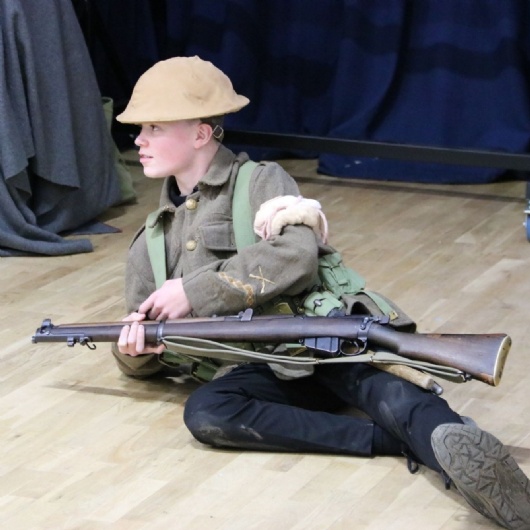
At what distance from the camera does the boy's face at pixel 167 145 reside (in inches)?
100.0

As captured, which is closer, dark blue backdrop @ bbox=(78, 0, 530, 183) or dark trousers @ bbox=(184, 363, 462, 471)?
dark trousers @ bbox=(184, 363, 462, 471)

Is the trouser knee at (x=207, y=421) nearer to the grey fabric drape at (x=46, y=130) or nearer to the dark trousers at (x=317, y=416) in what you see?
the dark trousers at (x=317, y=416)

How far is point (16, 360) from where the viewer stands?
293 cm

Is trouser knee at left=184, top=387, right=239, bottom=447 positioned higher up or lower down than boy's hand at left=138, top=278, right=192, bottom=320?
lower down

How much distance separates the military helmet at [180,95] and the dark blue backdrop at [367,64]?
215cm

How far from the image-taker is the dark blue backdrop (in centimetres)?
450

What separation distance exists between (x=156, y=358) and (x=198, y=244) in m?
0.30

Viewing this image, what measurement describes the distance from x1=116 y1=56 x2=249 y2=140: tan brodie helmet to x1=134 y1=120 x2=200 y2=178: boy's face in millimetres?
46

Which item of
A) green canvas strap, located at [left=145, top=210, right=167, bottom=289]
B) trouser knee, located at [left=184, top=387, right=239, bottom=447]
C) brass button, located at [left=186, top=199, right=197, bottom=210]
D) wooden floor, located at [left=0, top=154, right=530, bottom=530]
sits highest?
brass button, located at [left=186, top=199, right=197, bottom=210]

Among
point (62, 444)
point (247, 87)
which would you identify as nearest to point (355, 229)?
point (247, 87)

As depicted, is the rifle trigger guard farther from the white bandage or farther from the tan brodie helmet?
the tan brodie helmet

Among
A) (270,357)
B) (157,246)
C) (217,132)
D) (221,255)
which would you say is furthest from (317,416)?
(217,132)

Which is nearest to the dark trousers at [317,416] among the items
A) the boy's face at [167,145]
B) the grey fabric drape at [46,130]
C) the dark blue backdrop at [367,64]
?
the boy's face at [167,145]

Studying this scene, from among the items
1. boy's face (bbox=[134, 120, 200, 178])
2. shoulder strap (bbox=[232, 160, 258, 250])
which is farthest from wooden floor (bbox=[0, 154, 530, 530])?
boy's face (bbox=[134, 120, 200, 178])
